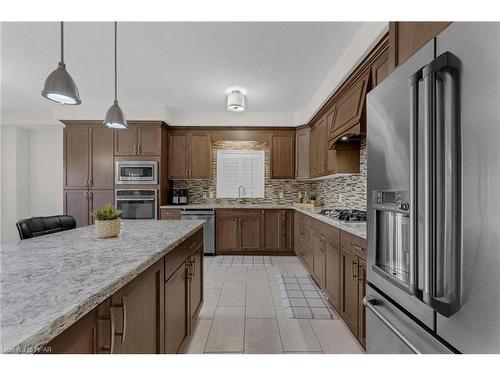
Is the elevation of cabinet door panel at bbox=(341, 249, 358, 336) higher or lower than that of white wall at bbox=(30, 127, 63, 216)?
lower

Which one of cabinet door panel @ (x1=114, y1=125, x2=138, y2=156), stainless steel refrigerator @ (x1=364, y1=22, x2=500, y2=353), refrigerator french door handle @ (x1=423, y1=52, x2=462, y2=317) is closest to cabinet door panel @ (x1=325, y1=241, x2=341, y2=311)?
stainless steel refrigerator @ (x1=364, y1=22, x2=500, y2=353)

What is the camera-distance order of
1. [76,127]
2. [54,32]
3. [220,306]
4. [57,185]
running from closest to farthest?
1. [54,32]
2. [220,306]
3. [76,127]
4. [57,185]

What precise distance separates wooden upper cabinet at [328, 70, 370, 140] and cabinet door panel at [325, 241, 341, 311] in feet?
3.65

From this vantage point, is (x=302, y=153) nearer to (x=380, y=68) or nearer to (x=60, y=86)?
(x=380, y=68)

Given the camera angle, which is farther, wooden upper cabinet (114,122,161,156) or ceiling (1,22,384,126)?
wooden upper cabinet (114,122,161,156)

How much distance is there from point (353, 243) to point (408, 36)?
4.21ft

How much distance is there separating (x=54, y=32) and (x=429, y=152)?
3186mm

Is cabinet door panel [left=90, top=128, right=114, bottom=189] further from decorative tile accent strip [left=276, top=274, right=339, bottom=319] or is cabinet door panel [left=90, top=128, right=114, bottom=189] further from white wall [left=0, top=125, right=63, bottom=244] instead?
decorative tile accent strip [left=276, top=274, right=339, bottom=319]

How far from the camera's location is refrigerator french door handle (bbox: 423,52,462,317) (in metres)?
0.73

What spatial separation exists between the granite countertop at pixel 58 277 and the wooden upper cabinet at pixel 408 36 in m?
1.47

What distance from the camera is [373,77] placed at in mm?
2029
